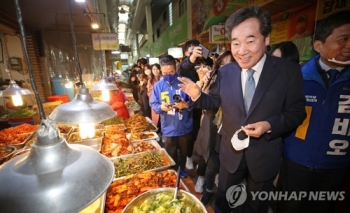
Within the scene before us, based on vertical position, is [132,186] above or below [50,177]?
below

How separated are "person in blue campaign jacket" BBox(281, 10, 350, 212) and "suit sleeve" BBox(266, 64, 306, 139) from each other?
379 mm

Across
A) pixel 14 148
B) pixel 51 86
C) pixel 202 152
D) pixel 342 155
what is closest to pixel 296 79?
pixel 342 155

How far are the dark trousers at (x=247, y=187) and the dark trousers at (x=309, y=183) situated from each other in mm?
397

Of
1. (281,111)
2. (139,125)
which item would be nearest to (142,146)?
(139,125)

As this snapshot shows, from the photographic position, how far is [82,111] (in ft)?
4.26

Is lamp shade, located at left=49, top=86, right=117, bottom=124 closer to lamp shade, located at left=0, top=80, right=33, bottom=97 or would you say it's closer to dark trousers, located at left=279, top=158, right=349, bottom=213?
lamp shade, located at left=0, top=80, right=33, bottom=97

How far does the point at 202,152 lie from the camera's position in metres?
3.28

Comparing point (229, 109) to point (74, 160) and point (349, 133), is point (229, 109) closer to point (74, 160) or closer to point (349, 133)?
point (349, 133)

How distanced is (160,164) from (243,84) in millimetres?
1749

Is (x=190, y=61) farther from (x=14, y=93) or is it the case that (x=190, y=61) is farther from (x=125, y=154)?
(x=14, y=93)

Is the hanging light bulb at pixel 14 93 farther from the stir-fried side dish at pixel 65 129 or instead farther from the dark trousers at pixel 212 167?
the dark trousers at pixel 212 167

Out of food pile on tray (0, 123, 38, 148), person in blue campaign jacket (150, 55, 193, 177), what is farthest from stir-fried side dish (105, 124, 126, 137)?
food pile on tray (0, 123, 38, 148)

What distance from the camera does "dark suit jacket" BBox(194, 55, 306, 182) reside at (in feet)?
6.17

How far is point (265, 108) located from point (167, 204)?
147 cm
